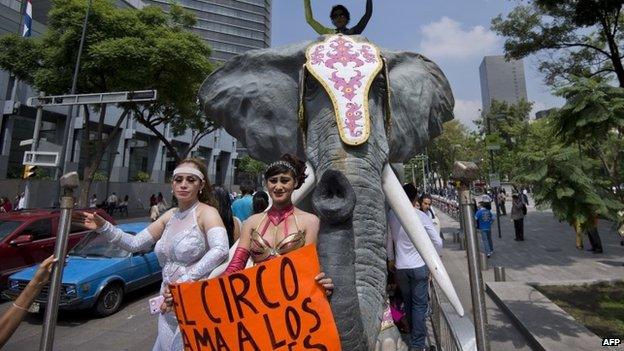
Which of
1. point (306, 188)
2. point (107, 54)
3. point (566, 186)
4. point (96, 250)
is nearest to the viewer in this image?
point (306, 188)

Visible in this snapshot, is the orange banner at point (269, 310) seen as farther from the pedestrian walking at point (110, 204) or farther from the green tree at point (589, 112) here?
the pedestrian walking at point (110, 204)

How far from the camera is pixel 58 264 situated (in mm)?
1966

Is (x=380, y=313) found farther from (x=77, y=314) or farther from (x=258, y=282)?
(x=77, y=314)

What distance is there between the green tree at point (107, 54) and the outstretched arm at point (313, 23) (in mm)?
12424

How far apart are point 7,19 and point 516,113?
40.0m

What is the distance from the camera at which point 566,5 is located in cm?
1200

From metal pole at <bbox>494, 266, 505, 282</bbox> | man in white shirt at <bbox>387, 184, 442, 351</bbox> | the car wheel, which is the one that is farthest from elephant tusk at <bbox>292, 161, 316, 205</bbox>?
metal pole at <bbox>494, 266, 505, 282</bbox>

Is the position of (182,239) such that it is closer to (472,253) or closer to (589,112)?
(472,253)

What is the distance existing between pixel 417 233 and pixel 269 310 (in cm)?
126

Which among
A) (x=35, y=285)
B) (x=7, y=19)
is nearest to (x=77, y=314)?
(x=35, y=285)

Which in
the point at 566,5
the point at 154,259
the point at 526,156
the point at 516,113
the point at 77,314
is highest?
the point at 516,113

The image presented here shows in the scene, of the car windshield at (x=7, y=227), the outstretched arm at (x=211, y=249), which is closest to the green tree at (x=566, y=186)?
the outstretched arm at (x=211, y=249)

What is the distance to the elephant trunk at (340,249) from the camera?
5.80ft

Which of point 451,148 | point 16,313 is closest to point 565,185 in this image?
point 16,313
